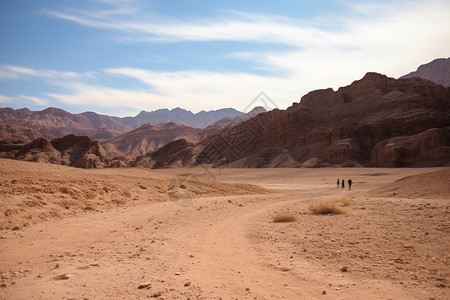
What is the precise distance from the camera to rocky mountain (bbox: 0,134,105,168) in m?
75.2

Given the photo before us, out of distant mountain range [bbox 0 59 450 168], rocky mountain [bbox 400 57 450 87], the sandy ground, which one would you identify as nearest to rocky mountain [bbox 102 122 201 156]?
distant mountain range [bbox 0 59 450 168]

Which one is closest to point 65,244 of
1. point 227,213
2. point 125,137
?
point 227,213

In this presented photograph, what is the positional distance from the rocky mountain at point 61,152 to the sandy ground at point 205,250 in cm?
6697

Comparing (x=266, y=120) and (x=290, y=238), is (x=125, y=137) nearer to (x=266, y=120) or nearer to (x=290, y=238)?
(x=266, y=120)

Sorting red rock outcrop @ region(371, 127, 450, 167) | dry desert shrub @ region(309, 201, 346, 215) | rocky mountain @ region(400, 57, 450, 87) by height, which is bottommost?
dry desert shrub @ region(309, 201, 346, 215)

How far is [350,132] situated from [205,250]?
78517mm

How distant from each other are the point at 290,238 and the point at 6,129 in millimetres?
153015

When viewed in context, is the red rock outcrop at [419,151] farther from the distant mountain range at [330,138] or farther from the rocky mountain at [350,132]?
the distant mountain range at [330,138]

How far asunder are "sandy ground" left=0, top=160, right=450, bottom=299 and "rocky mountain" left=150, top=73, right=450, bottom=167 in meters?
56.1

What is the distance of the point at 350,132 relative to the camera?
3150 inches

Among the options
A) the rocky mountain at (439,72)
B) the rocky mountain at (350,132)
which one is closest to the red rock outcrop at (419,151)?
the rocky mountain at (350,132)

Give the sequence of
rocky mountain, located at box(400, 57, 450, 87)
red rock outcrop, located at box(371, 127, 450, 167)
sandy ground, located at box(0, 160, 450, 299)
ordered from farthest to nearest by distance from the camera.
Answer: rocky mountain, located at box(400, 57, 450, 87), red rock outcrop, located at box(371, 127, 450, 167), sandy ground, located at box(0, 160, 450, 299)

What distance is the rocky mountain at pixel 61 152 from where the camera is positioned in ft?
247

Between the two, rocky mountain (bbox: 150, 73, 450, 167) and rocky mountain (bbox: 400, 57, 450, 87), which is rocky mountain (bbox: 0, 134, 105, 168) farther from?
rocky mountain (bbox: 400, 57, 450, 87)
